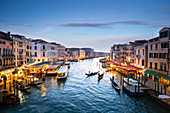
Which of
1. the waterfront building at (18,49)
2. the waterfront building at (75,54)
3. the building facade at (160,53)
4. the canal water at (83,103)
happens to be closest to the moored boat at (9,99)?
the canal water at (83,103)

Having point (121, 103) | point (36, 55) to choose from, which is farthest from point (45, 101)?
point (36, 55)

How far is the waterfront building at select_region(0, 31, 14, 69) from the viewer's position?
100ft

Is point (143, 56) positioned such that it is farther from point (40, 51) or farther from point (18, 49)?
point (40, 51)

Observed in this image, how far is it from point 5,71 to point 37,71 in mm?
12741

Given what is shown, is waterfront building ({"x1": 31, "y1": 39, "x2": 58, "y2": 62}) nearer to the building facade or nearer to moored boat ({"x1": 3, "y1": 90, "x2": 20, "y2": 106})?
moored boat ({"x1": 3, "y1": 90, "x2": 20, "y2": 106})

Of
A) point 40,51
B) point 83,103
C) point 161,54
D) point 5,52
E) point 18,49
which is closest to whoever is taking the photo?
point 83,103

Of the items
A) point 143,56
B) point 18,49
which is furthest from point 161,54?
point 18,49

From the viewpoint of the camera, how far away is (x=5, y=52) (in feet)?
107

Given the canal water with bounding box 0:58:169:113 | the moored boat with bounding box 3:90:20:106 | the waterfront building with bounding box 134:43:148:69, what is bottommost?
the canal water with bounding box 0:58:169:113

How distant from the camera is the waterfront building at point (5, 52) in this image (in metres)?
30.6

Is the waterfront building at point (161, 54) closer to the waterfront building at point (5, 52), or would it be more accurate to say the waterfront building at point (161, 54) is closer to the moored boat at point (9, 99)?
the moored boat at point (9, 99)

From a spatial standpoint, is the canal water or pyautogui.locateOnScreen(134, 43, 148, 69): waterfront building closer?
the canal water

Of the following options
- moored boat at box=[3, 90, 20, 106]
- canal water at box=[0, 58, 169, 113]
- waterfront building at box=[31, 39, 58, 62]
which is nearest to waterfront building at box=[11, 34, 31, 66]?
waterfront building at box=[31, 39, 58, 62]

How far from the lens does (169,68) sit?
24.9 meters
